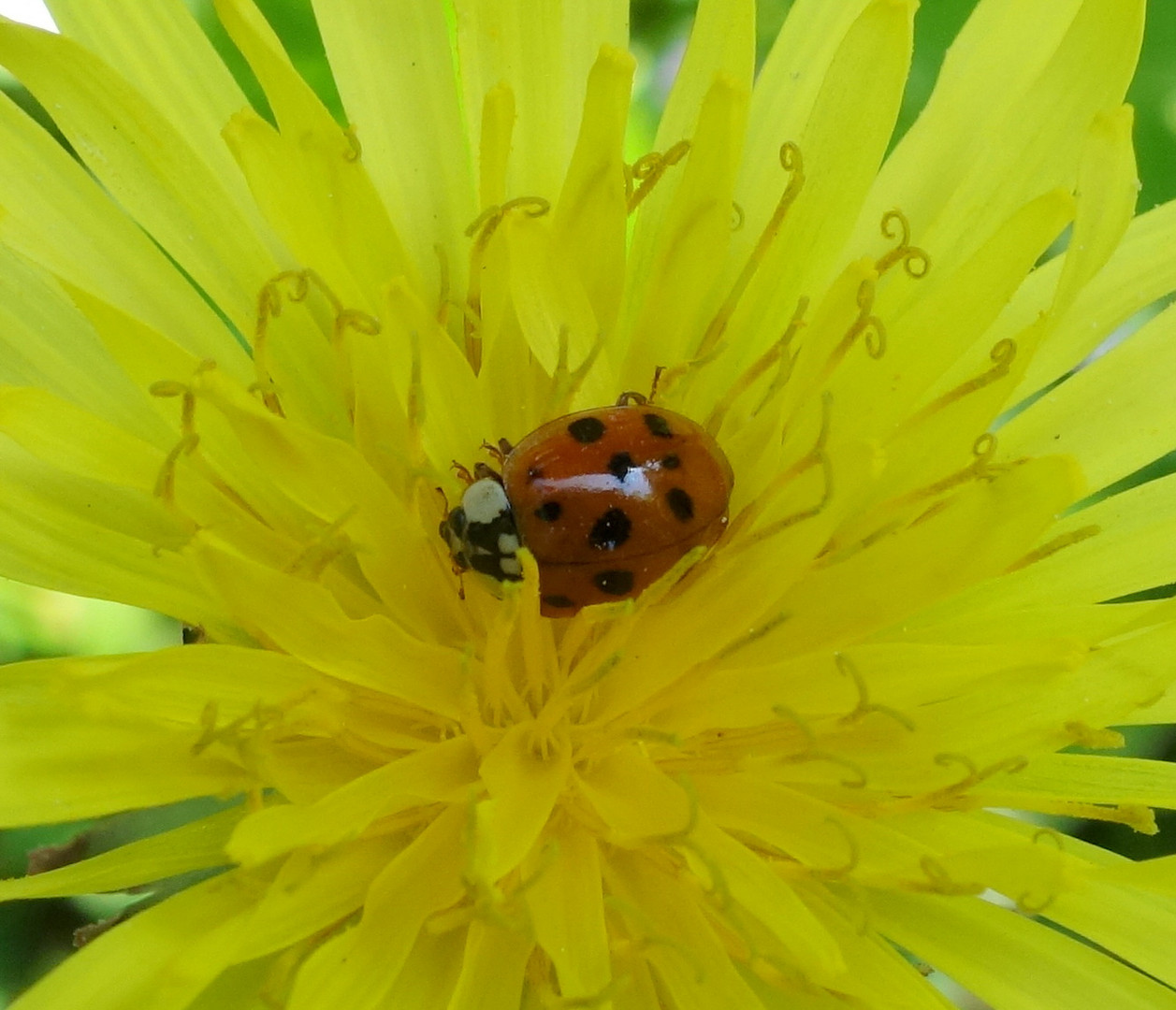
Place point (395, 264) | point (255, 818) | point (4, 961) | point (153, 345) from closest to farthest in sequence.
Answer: point (255, 818) < point (153, 345) < point (395, 264) < point (4, 961)

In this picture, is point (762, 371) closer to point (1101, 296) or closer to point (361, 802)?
point (1101, 296)

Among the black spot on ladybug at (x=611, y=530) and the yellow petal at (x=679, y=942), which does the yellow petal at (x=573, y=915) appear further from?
the black spot on ladybug at (x=611, y=530)

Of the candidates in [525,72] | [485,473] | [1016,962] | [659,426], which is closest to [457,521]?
[485,473]

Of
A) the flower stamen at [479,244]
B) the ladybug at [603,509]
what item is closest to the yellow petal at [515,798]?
the ladybug at [603,509]

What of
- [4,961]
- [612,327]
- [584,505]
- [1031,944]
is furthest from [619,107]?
[4,961]

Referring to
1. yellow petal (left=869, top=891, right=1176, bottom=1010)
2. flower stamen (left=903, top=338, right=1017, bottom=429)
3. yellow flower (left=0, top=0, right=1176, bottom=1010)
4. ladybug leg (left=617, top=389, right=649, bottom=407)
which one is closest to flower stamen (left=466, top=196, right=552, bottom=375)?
yellow flower (left=0, top=0, right=1176, bottom=1010)

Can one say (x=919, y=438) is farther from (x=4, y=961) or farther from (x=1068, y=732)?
(x=4, y=961)

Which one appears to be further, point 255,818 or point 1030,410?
point 1030,410
